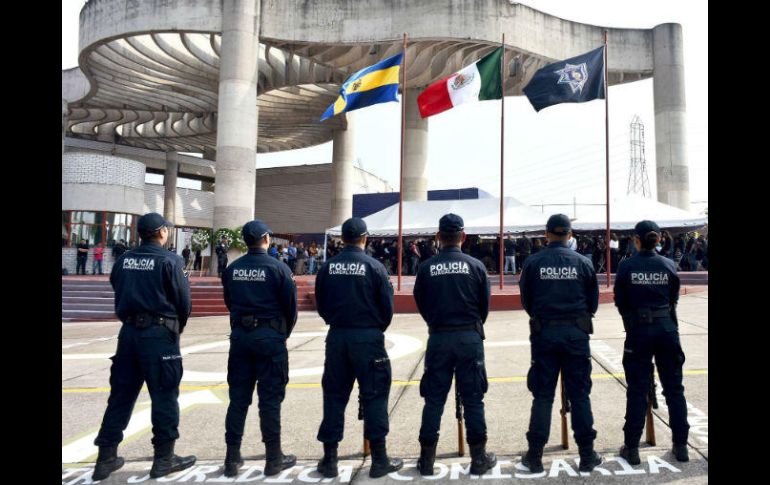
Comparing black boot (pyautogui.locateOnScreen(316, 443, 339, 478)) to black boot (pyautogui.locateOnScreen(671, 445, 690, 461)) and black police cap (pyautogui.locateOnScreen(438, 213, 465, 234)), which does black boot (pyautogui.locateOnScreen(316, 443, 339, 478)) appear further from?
black boot (pyautogui.locateOnScreen(671, 445, 690, 461))

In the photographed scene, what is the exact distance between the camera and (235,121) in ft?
77.3

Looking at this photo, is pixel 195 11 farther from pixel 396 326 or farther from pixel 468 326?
pixel 468 326

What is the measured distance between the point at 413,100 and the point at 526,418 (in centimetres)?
2969

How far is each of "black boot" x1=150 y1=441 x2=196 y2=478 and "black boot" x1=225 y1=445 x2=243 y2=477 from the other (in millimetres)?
404

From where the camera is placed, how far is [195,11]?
24.1 meters

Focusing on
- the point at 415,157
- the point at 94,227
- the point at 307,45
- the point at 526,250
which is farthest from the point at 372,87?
the point at 94,227

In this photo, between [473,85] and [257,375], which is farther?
[473,85]

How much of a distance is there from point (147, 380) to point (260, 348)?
3.10 feet

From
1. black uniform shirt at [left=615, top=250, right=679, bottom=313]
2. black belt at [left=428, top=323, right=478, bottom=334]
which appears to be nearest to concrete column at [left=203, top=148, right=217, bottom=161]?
black belt at [left=428, top=323, right=478, bottom=334]

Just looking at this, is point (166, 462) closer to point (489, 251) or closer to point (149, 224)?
point (149, 224)

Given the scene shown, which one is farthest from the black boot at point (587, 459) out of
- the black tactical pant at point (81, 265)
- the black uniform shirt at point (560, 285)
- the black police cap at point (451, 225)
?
the black tactical pant at point (81, 265)

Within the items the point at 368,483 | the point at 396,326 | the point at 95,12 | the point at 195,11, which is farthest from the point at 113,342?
the point at 95,12

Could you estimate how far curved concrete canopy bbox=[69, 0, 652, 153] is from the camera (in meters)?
24.7

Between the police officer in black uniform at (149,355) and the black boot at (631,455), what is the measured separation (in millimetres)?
3563
